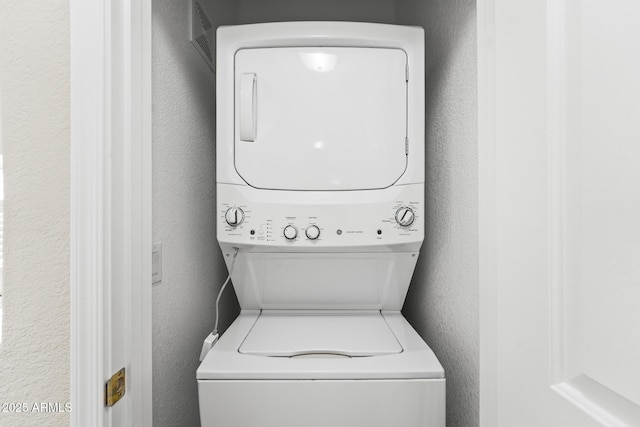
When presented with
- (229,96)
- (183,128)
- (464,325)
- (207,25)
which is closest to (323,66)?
(229,96)

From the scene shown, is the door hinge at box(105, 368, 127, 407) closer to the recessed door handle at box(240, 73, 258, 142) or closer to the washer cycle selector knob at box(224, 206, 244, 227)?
the washer cycle selector knob at box(224, 206, 244, 227)

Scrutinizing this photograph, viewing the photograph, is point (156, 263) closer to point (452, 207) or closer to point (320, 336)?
point (320, 336)

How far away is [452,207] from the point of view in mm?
1237

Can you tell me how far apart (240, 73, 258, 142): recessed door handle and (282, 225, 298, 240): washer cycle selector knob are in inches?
13.1

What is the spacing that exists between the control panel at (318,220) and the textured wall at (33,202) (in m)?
0.56

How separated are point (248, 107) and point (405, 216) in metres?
0.66

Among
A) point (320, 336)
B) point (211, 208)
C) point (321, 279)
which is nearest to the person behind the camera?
point (320, 336)

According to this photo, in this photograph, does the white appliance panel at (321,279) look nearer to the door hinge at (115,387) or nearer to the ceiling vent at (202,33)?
the door hinge at (115,387)

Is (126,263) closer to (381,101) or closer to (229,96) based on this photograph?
(229,96)

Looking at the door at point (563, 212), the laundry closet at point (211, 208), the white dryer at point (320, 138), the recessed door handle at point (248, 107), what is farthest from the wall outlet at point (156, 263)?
the door at point (563, 212)

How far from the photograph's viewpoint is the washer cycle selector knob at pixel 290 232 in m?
1.24

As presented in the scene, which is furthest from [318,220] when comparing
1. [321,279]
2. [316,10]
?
[316,10]

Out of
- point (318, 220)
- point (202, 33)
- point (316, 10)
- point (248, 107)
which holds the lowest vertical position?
point (318, 220)

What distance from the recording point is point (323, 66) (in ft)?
4.09
